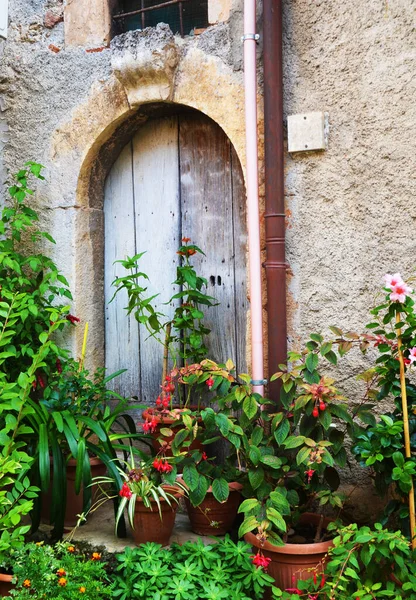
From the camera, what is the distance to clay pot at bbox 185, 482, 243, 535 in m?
2.83

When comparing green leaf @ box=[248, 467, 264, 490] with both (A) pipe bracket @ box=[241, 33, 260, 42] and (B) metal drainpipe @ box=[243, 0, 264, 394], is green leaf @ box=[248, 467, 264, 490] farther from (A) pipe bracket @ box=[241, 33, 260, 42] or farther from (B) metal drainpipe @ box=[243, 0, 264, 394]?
(A) pipe bracket @ box=[241, 33, 260, 42]

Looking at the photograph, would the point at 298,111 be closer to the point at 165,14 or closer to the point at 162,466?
the point at 165,14

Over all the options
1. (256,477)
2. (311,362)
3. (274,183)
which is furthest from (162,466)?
(274,183)

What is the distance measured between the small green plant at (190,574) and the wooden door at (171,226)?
104 centimetres

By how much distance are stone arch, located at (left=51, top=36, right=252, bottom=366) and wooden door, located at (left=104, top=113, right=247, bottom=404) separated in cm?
9

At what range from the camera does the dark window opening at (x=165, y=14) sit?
133 inches

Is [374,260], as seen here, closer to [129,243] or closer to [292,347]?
[292,347]

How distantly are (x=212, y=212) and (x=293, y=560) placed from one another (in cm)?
173

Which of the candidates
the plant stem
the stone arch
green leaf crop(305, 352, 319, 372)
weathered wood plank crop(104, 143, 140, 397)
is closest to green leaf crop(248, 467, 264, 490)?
green leaf crop(305, 352, 319, 372)

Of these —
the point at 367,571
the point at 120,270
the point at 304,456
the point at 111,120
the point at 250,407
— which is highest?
the point at 111,120

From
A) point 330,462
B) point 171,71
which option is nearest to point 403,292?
point 330,462

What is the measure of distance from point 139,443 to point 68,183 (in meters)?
1.44

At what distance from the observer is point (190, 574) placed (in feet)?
7.80

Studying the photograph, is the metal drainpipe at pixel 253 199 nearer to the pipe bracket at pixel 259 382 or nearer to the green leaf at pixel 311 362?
the pipe bracket at pixel 259 382
